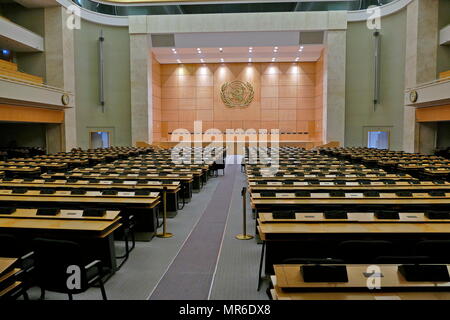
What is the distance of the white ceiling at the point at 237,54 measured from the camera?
24062 mm

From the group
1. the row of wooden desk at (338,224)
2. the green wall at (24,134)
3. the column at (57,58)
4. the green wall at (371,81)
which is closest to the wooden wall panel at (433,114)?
the green wall at (371,81)

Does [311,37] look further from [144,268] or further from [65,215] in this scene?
[65,215]

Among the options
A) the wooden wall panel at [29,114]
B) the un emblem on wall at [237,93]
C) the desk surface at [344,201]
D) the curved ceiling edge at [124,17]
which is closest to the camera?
the desk surface at [344,201]

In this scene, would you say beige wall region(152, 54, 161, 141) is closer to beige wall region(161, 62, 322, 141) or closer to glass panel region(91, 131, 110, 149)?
beige wall region(161, 62, 322, 141)

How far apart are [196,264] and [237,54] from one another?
2255 centimetres

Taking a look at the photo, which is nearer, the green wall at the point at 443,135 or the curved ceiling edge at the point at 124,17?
the green wall at the point at 443,135

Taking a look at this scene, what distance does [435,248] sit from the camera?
10.7ft

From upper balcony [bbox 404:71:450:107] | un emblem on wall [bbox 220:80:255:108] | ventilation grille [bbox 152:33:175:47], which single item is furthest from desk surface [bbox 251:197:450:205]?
un emblem on wall [bbox 220:80:255:108]

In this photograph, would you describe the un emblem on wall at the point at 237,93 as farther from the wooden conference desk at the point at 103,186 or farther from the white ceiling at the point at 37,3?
the wooden conference desk at the point at 103,186

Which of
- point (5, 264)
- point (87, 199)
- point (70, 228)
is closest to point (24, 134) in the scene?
point (87, 199)

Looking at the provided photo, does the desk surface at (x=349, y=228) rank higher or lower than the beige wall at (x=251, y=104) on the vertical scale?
Answer: lower

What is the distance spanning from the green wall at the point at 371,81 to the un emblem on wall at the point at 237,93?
772 cm

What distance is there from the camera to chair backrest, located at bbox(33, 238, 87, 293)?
3.13 m
